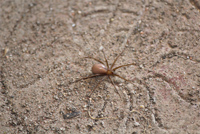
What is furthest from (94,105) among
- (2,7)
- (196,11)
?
(2,7)

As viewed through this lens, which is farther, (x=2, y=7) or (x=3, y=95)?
(x=2, y=7)

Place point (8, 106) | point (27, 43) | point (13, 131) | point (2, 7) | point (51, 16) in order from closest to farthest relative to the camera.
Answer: point (13, 131) → point (8, 106) → point (27, 43) → point (51, 16) → point (2, 7)

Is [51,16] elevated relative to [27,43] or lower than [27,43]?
elevated

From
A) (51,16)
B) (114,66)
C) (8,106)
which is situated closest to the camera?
(8,106)

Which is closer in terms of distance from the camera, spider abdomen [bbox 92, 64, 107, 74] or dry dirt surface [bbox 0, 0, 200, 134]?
dry dirt surface [bbox 0, 0, 200, 134]

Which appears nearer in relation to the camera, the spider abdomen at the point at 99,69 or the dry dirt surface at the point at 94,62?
the dry dirt surface at the point at 94,62

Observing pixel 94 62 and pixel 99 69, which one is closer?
pixel 99 69

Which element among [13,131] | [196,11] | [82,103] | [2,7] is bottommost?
[13,131]

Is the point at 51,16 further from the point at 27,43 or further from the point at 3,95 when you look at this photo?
the point at 3,95
